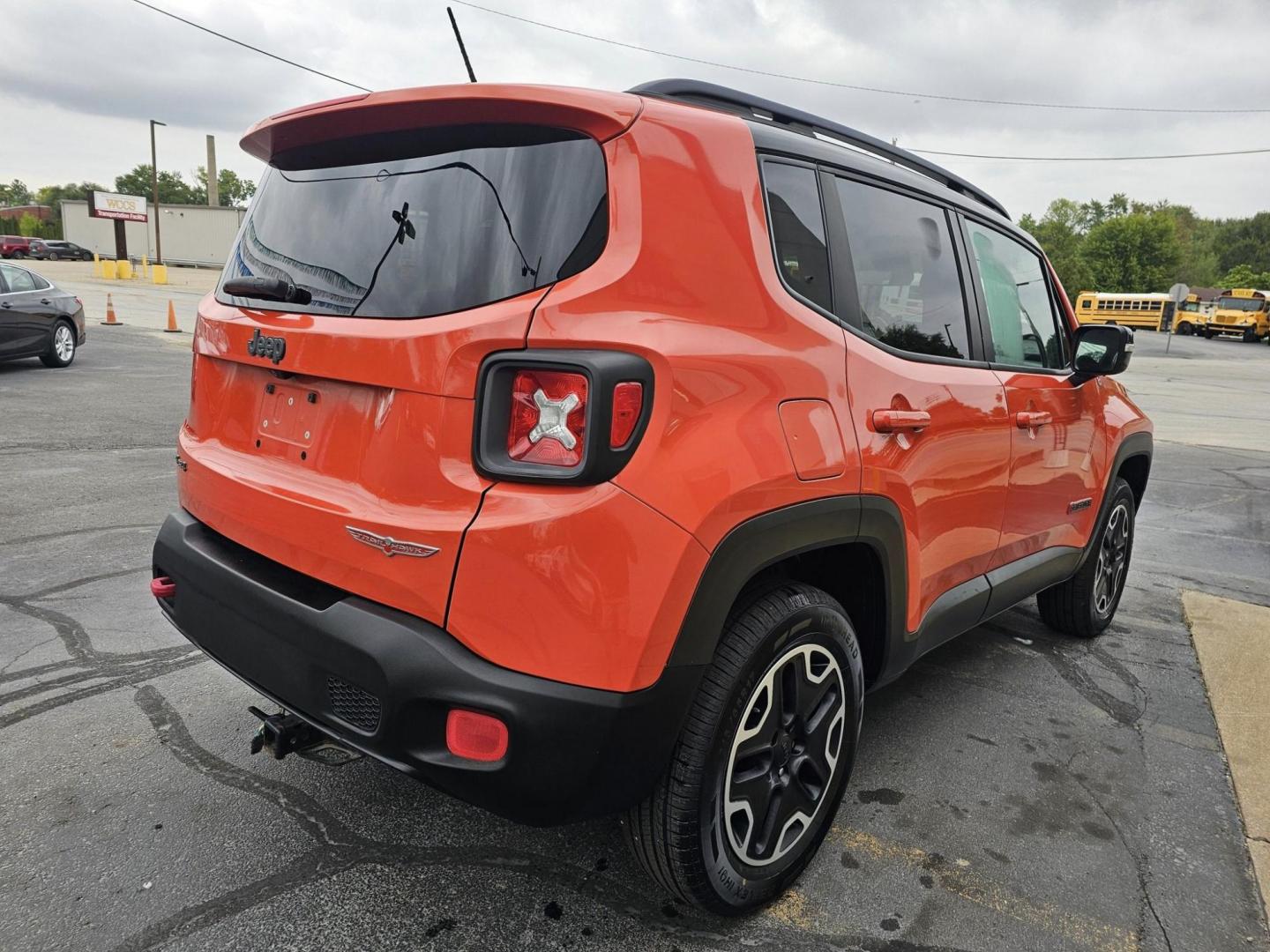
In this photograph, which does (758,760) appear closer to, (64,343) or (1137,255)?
(64,343)

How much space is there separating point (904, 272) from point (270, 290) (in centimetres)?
179

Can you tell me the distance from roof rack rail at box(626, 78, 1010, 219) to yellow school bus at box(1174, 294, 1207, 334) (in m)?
58.1

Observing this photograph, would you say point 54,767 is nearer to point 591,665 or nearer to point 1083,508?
point 591,665

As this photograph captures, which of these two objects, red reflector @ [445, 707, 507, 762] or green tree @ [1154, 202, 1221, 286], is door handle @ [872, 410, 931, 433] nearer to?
red reflector @ [445, 707, 507, 762]

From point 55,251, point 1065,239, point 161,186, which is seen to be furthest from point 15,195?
point 1065,239

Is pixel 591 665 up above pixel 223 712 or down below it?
above

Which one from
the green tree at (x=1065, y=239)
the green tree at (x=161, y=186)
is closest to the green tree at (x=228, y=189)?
the green tree at (x=161, y=186)

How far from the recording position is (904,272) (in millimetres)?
2650

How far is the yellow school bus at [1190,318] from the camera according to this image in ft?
171

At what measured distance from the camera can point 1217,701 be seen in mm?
3750

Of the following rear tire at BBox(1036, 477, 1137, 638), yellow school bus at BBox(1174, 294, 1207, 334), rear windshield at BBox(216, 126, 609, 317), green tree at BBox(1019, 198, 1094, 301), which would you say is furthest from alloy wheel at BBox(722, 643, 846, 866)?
green tree at BBox(1019, 198, 1094, 301)

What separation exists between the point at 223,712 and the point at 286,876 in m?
1.02

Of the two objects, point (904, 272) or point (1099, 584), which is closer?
point (904, 272)

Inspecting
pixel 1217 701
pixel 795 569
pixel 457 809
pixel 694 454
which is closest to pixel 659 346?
pixel 694 454
